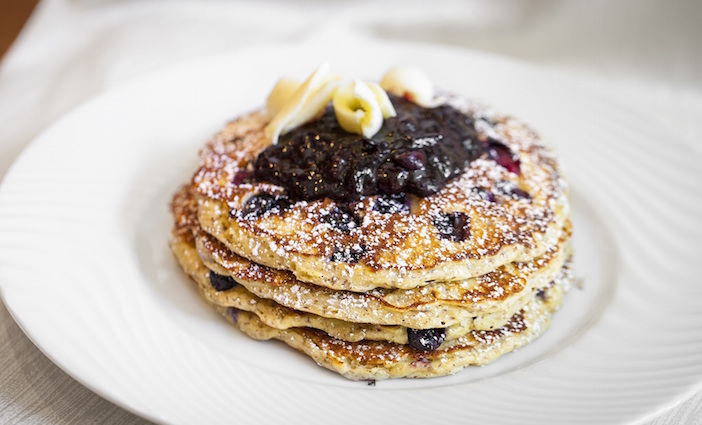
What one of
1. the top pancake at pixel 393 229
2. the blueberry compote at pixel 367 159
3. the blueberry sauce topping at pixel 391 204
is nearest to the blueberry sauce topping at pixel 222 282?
the top pancake at pixel 393 229

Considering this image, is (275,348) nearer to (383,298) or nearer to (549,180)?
(383,298)

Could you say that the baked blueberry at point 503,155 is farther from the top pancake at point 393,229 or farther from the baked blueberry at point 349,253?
the baked blueberry at point 349,253

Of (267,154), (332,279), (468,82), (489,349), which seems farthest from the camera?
(468,82)

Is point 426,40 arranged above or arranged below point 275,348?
above

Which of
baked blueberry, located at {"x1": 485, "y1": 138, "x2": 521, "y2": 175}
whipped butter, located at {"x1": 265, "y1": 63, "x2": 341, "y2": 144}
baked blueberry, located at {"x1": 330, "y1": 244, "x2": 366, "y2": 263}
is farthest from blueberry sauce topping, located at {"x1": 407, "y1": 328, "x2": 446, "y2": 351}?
whipped butter, located at {"x1": 265, "y1": 63, "x2": 341, "y2": 144}

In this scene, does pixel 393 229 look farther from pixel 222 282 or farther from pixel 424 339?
pixel 222 282

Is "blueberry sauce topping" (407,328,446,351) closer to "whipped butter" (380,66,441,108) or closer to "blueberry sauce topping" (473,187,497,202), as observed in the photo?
"blueberry sauce topping" (473,187,497,202)

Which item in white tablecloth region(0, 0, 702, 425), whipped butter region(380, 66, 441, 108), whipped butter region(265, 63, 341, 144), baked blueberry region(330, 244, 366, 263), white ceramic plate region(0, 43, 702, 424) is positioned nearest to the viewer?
white ceramic plate region(0, 43, 702, 424)

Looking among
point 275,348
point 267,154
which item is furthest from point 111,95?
point 275,348
